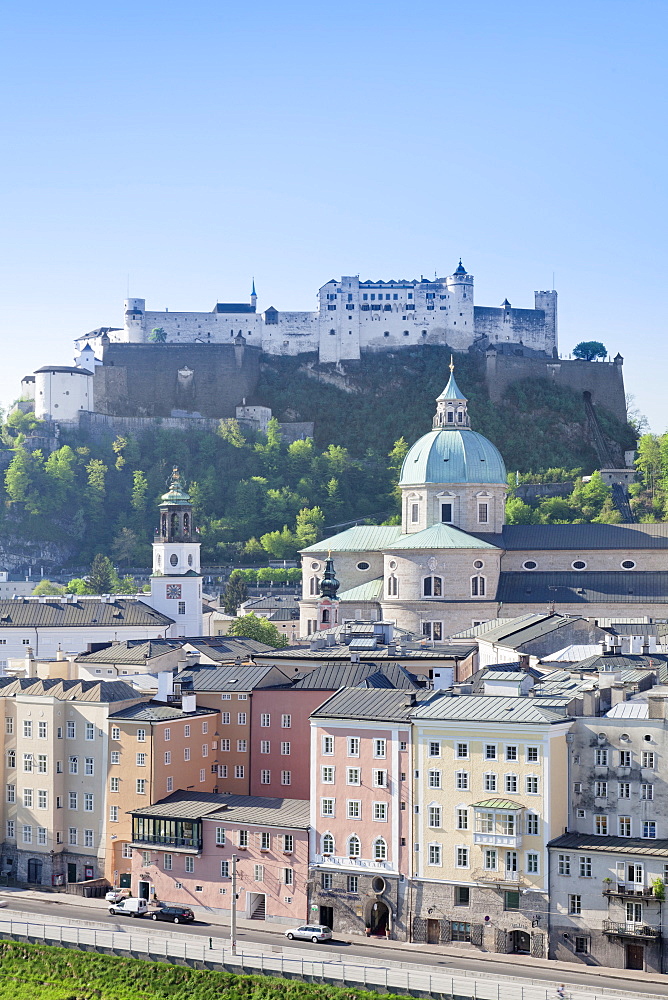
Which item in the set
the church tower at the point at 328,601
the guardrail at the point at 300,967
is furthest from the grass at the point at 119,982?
the church tower at the point at 328,601

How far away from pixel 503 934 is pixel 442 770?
4.79 metres

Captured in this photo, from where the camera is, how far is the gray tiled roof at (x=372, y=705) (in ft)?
150

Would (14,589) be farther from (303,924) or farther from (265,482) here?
(303,924)

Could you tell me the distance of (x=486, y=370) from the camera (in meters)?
144

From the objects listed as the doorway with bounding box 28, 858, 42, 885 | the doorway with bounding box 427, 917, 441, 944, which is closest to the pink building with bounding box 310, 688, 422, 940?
the doorway with bounding box 427, 917, 441, 944

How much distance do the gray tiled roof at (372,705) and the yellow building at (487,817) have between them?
3.57ft

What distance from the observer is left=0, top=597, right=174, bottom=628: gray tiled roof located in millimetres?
80875

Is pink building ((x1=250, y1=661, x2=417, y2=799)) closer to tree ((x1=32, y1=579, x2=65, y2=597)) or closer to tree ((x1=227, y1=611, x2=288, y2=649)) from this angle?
tree ((x1=227, y1=611, x2=288, y2=649))

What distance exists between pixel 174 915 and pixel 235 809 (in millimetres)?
4228

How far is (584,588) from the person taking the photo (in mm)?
82625

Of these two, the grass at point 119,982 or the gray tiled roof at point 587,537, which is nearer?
the grass at point 119,982

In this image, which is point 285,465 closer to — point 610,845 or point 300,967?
point 610,845

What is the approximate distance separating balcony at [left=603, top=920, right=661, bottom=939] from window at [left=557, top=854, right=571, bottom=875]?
1670 millimetres

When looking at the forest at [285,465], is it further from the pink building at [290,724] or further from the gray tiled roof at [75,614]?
the pink building at [290,724]
